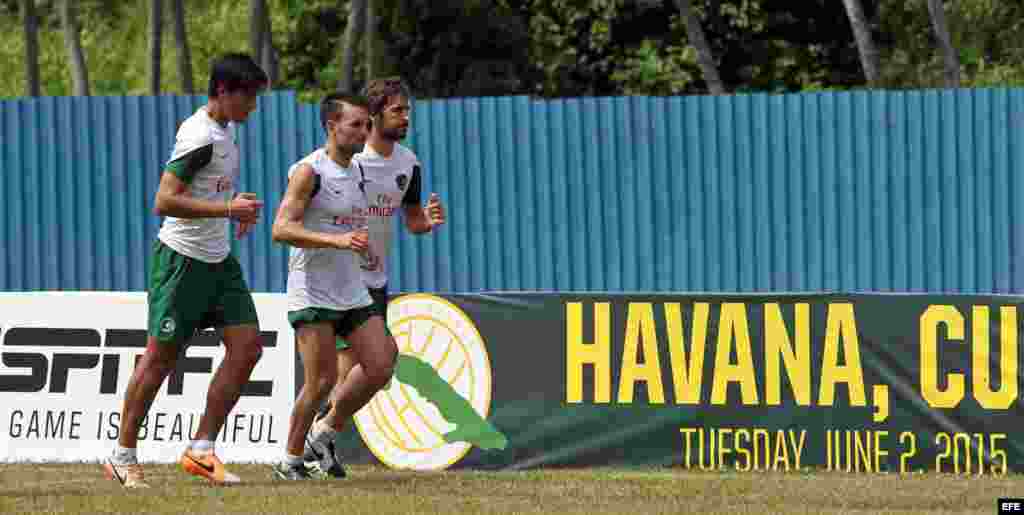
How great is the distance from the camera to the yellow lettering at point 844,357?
919 cm

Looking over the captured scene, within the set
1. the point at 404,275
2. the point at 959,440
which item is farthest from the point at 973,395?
the point at 404,275

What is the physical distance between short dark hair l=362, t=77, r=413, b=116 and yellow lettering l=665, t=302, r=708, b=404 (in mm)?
1918

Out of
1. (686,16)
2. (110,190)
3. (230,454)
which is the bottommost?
(230,454)

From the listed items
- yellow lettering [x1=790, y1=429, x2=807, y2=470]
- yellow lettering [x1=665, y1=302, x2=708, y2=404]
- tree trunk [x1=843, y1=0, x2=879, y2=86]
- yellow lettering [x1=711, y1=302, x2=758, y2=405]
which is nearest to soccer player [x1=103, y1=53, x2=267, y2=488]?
yellow lettering [x1=665, y1=302, x2=708, y2=404]

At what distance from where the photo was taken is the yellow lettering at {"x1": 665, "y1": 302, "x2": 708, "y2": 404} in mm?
9336

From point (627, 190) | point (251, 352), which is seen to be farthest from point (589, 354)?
point (627, 190)

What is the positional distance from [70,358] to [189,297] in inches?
86.7

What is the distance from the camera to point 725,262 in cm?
1329

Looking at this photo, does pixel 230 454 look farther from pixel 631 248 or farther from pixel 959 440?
pixel 631 248

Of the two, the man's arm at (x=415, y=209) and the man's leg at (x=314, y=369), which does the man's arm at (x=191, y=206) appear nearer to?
the man's leg at (x=314, y=369)

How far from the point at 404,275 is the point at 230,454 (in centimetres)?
442

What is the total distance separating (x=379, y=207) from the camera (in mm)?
8414

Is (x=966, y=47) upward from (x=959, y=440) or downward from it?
upward

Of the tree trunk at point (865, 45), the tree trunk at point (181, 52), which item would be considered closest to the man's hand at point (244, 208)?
the tree trunk at point (865, 45)
